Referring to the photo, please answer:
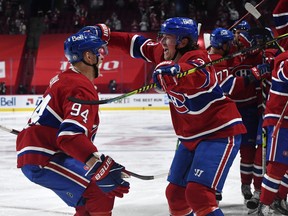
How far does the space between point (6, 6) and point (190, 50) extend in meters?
17.5

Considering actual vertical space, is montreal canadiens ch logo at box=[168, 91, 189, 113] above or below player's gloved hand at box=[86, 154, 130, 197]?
above

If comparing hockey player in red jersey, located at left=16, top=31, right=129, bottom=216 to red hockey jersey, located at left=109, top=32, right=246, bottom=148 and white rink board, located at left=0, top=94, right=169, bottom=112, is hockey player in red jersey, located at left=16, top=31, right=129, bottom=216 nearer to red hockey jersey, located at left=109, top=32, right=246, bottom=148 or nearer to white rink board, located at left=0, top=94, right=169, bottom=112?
red hockey jersey, located at left=109, top=32, right=246, bottom=148

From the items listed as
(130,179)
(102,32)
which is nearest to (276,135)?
(102,32)

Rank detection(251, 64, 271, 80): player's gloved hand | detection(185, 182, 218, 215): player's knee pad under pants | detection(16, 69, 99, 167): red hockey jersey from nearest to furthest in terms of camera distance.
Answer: detection(16, 69, 99, 167): red hockey jersey → detection(185, 182, 218, 215): player's knee pad under pants → detection(251, 64, 271, 80): player's gloved hand

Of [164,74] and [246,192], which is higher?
[164,74]

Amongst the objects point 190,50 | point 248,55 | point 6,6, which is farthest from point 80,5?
point 190,50

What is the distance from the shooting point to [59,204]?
15.4 feet

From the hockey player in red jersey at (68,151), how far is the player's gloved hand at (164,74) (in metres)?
0.29

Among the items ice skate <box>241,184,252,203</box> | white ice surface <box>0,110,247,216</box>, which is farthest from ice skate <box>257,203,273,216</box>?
ice skate <box>241,184,252,203</box>

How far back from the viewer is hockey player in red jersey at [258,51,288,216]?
4.00 meters

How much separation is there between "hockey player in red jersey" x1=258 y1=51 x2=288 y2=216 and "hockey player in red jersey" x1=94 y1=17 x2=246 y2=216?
0.72 meters

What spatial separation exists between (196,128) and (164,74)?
511mm

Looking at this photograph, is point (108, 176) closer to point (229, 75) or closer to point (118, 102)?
point (229, 75)

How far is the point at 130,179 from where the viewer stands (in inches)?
219
